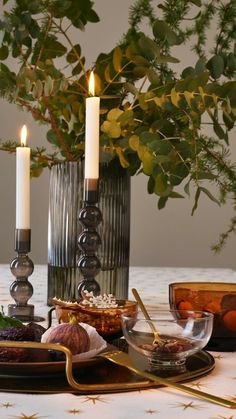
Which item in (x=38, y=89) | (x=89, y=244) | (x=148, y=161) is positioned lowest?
(x=89, y=244)

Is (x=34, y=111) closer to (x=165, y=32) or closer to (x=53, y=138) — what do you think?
(x=53, y=138)

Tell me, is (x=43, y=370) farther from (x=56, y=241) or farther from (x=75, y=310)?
(x=56, y=241)

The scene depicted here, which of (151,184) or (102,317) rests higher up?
(151,184)

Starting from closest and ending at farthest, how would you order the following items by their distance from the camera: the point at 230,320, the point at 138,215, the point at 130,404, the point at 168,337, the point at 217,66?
the point at 130,404 → the point at 168,337 → the point at 230,320 → the point at 217,66 → the point at 138,215

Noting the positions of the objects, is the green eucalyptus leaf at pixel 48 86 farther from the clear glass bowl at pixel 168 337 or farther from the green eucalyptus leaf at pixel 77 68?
the clear glass bowl at pixel 168 337

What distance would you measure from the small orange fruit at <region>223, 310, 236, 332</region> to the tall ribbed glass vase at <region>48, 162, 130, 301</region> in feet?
1.17

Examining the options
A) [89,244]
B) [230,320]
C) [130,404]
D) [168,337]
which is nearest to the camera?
[130,404]

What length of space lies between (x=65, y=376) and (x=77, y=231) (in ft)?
1.82

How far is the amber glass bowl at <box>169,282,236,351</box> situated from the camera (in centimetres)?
93

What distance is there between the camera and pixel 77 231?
1271 mm

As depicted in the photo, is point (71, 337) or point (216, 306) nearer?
point (71, 337)

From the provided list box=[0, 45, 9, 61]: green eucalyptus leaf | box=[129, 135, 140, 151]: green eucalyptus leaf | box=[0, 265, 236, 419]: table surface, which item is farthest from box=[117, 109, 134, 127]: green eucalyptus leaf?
box=[0, 265, 236, 419]: table surface

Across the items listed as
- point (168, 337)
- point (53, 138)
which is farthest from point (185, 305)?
point (53, 138)

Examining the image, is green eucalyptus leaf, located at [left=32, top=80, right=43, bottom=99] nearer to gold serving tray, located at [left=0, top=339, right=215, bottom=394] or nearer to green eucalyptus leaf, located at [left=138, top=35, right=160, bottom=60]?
green eucalyptus leaf, located at [left=138, top=35, right=160, bottom=60]
